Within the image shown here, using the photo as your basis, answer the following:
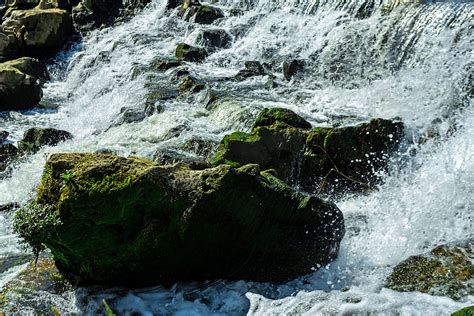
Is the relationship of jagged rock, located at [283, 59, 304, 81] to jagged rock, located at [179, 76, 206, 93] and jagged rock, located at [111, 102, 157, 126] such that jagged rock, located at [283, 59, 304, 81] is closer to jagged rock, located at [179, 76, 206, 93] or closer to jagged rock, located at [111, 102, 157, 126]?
Answer: jagged rock, located at [179, 76, 206, 93]

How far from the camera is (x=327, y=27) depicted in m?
16.1

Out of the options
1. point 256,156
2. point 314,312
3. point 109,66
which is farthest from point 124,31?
point 314,312

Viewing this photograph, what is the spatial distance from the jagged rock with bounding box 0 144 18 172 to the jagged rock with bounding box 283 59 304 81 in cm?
705

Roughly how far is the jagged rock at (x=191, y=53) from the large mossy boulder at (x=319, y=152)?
8.72 m

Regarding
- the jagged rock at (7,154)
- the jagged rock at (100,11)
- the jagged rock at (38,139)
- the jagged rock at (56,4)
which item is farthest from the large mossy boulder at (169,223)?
the jagged rock at (56,4)

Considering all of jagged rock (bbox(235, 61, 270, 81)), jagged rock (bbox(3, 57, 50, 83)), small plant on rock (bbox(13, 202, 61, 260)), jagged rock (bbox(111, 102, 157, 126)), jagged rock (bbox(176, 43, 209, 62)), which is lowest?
jagged rock (bbox(3, 57, 50, 83))

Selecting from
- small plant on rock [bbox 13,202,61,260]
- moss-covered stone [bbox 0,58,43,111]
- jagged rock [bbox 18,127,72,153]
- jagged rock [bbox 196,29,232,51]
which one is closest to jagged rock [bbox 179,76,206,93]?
jagged rock [bbox 18,127,72,153]

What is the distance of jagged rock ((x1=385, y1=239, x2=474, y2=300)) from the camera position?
566cm

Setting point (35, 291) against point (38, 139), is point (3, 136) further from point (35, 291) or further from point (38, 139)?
point (35, 291)

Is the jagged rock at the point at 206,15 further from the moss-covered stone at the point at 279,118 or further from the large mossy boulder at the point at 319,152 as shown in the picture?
the large mossy boulder at the point at 319,152

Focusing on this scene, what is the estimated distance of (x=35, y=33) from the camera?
877 inches

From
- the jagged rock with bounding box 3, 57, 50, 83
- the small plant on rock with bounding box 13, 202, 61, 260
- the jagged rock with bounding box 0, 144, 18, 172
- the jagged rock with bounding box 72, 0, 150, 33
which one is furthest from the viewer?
the jagged rock with bounding box 72, 0, 150, 33

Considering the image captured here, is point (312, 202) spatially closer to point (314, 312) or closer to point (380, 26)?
point (314, 312)

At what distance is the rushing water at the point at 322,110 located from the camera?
19.5 ft
